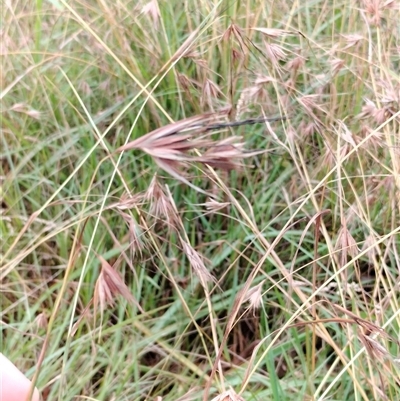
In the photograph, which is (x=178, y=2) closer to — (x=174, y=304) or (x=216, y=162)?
(x=174, y=304)

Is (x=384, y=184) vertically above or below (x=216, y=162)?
below

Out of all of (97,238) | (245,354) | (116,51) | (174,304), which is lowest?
(245,354)

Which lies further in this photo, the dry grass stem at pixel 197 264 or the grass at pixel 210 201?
the grass at pixel 210 201

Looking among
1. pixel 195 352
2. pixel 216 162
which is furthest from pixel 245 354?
pixel 216 162

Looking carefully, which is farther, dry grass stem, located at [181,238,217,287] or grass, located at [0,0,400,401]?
grass, located at [0,0,400,401]

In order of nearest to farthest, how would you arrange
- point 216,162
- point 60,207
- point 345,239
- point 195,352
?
point 216,162, point 345,239, point 195,352, point 60,207

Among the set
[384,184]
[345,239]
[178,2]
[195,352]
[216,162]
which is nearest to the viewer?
[216,162]

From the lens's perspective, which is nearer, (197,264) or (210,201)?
(197,264)

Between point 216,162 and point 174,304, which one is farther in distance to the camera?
point 174,304
